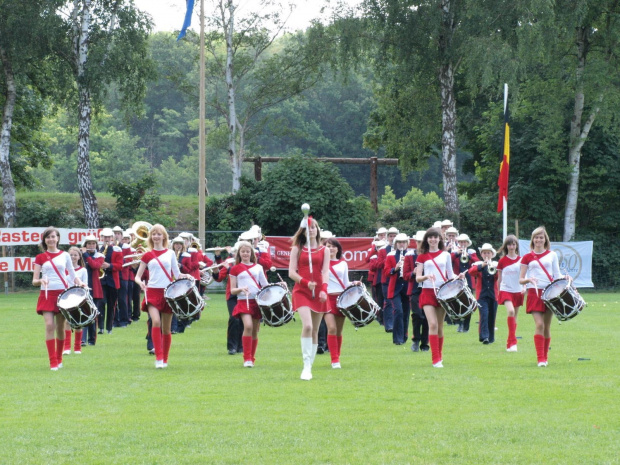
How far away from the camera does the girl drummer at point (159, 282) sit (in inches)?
471

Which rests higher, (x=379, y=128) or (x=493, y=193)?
(x=379, y=128)

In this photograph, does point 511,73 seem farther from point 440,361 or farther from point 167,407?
point 167,407

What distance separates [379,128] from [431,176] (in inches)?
1359

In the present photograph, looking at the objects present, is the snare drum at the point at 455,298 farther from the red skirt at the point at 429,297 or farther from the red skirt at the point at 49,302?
the red skirt at the point at 49,302

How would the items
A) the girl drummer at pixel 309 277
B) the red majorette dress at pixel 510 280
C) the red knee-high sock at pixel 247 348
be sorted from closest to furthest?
1. the girl drummer at pixel 309 277
2. the red knee-high sock at pixel 247 348
3. the red majorette dress at pixel 510 280

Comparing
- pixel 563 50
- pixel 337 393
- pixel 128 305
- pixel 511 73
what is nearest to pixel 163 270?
pixel 337 393

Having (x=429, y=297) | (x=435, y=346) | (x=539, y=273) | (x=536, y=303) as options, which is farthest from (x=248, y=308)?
(x=539, y=273)

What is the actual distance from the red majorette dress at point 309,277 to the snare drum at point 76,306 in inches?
106

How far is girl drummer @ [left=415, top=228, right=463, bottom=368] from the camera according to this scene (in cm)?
1202

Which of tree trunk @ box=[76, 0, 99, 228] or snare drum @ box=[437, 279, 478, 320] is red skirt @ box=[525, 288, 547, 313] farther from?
tree trunk @ box=[76, 0, 99, 228]

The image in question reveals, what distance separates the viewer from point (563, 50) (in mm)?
33094

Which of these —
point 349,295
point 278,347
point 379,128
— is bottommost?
point 278,347

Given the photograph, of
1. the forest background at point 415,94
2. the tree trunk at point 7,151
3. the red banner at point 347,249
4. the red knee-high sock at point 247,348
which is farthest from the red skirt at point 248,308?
the tree trunk at point 7,151

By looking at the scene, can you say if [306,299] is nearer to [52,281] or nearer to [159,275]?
[159,275]
